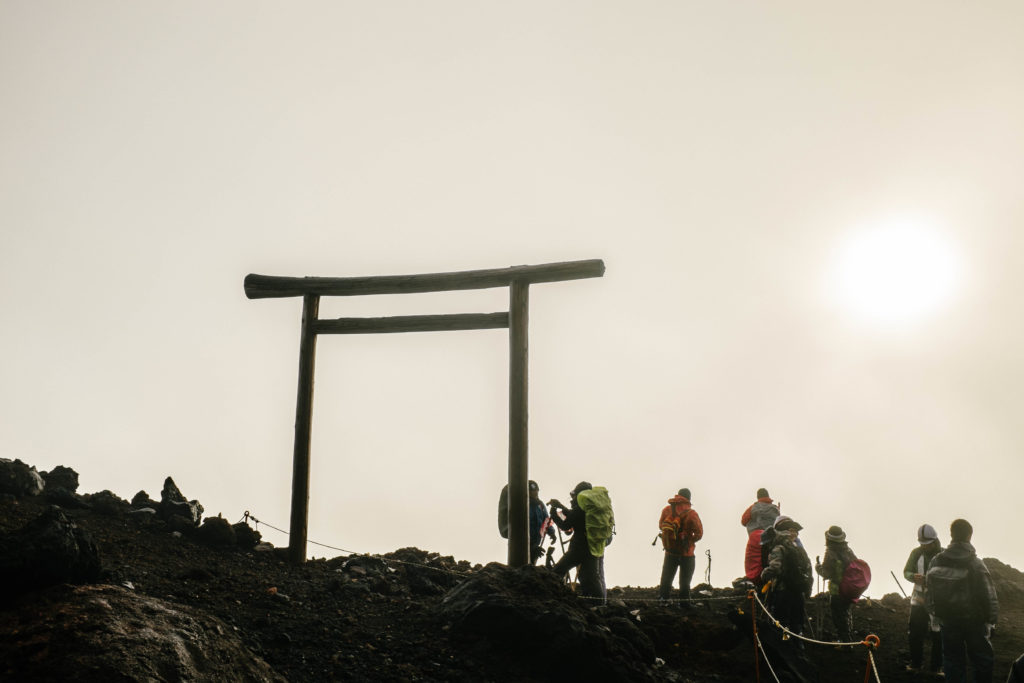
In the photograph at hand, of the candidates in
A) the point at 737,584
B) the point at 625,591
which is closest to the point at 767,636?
the point at 737,584

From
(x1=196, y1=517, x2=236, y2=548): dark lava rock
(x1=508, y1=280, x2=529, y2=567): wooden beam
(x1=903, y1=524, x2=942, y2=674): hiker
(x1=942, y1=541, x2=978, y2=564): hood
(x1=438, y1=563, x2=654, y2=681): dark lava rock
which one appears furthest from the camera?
(x1=196, y1=517, x2=236, y2=548): dark lava rock

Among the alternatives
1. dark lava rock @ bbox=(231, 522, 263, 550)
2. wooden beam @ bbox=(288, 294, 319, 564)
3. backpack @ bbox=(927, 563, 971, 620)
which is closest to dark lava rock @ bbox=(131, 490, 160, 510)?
dark lava rock @ bbox=(231, 522, 263, 550)

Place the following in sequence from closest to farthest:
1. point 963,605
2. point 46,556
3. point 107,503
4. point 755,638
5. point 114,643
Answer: point 114,643 < point 46,556 < point 963,605 < point 755,638 < point 107,503

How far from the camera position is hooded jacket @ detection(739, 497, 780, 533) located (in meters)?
11.4

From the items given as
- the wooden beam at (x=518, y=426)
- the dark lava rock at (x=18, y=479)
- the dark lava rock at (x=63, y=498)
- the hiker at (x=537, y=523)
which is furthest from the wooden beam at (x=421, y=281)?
the dark lava rock at (x=18, y=479)

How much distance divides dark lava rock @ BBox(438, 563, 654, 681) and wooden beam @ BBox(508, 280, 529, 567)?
3.33 ft

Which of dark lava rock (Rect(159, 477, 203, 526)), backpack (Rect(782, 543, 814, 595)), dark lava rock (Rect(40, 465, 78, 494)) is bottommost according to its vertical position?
backpack (Rect(782, 543, 814, 595))

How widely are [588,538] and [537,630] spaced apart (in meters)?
2.97

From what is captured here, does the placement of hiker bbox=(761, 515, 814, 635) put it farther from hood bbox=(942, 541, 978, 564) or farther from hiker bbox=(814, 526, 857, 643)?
hood bbox=(942, 541, 978, 564)

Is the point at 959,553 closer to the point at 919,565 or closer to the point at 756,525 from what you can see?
the point at 919,565

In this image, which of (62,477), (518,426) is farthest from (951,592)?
(62,477)

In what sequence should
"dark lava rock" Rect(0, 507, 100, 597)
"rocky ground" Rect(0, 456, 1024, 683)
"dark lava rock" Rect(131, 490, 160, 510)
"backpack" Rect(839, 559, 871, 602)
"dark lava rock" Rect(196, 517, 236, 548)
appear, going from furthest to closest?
1. "dark lava rock" Rect(131, 490, 160, 510)
2. "backpack" Rect(839, 559, 871, 602)
3. "dark lava rock" Rect(196, 517, 236, 548)
4. "dark lava rock" Rect(0, 507, 100, 597)
5. "rocky ground" Rect(0, 456, 1024, 683)

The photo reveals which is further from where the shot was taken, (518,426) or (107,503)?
(107,503)

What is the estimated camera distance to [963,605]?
7766mm
